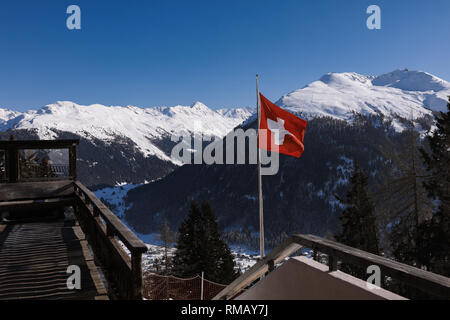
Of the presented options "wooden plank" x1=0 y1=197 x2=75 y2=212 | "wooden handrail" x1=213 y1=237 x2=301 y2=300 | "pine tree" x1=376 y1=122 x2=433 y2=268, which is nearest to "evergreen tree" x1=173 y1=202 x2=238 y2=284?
Result: "pine tree" x1=376 y1=122 x2=433 y2=268

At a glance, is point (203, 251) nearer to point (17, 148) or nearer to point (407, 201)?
point (407, 201)

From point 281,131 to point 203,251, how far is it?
2473 centimetres

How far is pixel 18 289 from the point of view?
5.45 meters

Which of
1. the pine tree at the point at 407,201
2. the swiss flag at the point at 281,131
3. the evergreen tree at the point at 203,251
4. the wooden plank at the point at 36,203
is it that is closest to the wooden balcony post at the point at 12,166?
the wooden plank at the point at 36,203

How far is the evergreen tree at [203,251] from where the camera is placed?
31.2 metres

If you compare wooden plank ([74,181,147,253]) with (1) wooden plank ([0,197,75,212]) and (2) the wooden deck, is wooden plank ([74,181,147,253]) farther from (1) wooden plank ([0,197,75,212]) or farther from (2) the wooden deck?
(1) wooden plank ([0,197,75,212])

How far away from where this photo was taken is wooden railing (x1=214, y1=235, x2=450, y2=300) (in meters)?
2.32

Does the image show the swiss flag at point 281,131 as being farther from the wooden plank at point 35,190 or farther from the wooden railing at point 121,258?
the wooden plank at point 35,190

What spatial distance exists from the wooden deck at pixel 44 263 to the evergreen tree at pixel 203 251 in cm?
2245

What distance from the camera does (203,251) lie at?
104 feet

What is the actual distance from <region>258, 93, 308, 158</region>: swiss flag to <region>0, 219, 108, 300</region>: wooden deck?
213 inches

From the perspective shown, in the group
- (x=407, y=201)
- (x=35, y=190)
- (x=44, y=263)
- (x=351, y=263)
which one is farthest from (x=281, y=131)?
(x=407, y=201)
